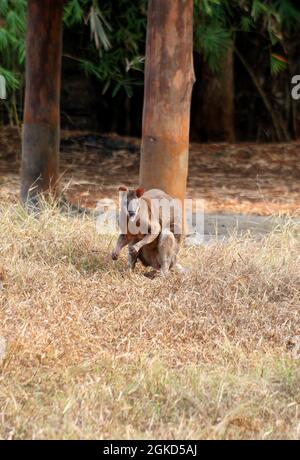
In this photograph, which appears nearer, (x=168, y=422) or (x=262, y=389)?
(x=168, y=422)

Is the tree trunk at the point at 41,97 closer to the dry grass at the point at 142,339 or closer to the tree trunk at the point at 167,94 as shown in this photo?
the dry grass at the point at 142,339

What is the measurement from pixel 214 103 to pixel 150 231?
9640 millimetres

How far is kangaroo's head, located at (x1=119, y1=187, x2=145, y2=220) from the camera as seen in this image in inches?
265

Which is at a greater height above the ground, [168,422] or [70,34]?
[70,34]

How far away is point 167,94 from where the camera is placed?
7.49 metres

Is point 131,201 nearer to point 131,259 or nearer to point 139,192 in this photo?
point 139,192

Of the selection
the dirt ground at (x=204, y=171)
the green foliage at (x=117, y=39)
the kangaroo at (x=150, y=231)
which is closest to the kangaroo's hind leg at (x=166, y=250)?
the kangaroo at (x=150, y=231)

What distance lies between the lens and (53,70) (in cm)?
925

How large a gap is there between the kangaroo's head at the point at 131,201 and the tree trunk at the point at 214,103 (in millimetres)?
9351

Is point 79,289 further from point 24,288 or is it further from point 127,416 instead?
point 127,416

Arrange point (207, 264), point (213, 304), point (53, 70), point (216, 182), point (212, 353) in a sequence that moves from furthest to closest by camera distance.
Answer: point (216, 182)
point (53, 70)
point (207, 264)
point (213, 304)
point (212, 353)

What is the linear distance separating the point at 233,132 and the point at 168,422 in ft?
41.5

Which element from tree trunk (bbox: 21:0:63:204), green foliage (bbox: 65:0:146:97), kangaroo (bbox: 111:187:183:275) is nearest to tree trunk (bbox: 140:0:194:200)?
kangaroo (bbox: 111:187:183:275)

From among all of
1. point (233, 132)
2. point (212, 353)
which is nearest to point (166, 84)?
point (212, 353)
